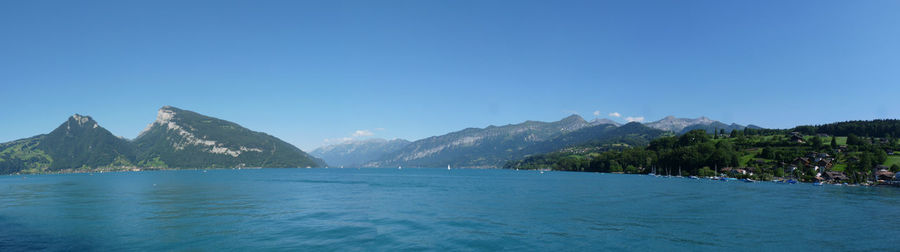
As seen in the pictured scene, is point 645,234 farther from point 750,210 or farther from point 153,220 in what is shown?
point 153,220

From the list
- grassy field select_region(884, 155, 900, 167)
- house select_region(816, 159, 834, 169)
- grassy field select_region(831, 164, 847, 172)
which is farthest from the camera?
house select_region(816, 159, 834, 169)

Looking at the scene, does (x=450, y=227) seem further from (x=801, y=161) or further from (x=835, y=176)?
(x=801, y=161)

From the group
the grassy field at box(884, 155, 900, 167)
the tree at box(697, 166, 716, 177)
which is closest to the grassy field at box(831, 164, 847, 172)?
the grassy field at box(884, 155, 900, 167)

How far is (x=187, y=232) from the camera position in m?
32.2

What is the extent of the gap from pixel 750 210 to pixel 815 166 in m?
121

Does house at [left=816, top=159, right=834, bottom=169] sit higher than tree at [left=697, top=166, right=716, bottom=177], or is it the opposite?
house at [left=816, top=159, right=834, bottom=169]

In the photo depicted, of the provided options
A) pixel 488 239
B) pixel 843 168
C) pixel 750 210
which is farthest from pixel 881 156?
pixel 488 239

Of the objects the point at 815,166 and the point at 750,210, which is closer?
the point at 750,210

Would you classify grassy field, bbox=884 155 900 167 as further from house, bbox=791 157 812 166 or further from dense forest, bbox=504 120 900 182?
house, bbox=791 157 812 166

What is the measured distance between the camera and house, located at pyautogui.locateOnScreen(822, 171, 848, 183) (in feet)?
380

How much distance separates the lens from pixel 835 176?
4678 inches

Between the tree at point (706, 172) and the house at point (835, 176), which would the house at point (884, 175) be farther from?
the tree at point (706, 172)

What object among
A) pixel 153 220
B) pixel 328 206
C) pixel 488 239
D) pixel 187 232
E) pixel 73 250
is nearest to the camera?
pixel 73 250

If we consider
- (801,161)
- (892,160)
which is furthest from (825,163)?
(892,160)
